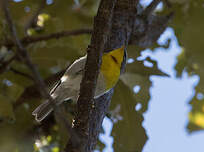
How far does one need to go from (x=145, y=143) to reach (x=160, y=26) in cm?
145

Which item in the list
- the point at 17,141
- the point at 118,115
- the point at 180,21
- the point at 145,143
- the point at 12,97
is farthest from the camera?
the point at 180,21

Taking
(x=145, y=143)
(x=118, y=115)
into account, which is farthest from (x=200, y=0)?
(x=145, y=143)

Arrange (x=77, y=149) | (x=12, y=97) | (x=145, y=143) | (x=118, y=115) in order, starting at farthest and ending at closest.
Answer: (x=12, y=97), (x=118, y=115), (x=145, y=143), (x=77, y=149)

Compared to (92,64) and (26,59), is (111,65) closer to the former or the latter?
(92,64)

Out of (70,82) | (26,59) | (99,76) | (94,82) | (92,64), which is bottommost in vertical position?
(70,82)

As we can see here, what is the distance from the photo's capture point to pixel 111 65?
2.93 m

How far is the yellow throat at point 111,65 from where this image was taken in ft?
9.41

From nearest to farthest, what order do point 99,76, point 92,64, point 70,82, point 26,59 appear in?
point 26,59, point 92,64, point 99,76, point 70,82

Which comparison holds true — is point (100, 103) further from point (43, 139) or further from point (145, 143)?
point (43, 139)

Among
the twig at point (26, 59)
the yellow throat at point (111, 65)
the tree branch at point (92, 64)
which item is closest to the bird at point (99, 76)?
the yellow throat at point (111, 65)

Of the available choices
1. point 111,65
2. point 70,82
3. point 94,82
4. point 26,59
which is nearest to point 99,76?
point 111,65

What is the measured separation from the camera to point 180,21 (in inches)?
188

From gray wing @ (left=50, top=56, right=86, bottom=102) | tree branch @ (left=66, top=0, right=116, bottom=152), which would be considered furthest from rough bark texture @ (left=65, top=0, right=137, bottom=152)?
gray wing @ (left=50, top=56, right=86, bottom=102)

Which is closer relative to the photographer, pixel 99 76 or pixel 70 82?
pixel 99 76
